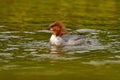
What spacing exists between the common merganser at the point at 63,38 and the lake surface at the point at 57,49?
1.46 ft

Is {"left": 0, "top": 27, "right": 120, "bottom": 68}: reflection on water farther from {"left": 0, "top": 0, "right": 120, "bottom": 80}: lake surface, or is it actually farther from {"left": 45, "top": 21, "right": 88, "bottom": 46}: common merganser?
{"left": 45, "top": 21, "right": 88, "bottom": 46}: common merganser

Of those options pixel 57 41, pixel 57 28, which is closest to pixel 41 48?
pixel 57 41

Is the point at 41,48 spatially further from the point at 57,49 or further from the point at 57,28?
the point at 57,28

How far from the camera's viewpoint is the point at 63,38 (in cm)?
2267

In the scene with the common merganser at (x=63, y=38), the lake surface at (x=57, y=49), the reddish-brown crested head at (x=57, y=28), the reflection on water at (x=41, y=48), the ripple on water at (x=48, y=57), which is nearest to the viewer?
the lake surface at (x=57, y=49)

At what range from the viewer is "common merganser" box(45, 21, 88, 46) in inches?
875

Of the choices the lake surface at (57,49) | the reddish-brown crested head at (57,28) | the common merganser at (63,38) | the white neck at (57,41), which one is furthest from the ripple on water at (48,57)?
the reddish-brown crested head at (57,28)

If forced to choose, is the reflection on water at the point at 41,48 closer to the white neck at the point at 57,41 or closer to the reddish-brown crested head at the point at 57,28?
the white neck at the point at 57,41

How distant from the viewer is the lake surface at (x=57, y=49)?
622 inches

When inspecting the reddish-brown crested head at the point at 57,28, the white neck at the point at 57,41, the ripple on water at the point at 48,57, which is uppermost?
the reddish-brown crested head at the point at 57,28

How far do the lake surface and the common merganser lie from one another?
0.45 m

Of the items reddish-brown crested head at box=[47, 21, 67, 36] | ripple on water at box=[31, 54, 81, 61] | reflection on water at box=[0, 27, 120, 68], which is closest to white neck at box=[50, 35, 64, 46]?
reflection on water at box=[0, 27, 120, 68]

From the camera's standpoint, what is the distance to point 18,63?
17250 mm

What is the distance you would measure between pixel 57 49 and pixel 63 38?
150 cm
